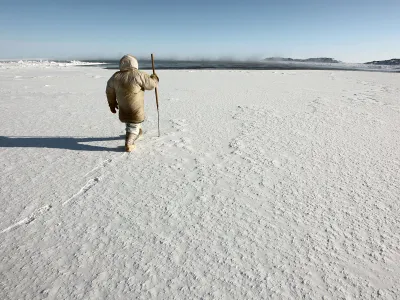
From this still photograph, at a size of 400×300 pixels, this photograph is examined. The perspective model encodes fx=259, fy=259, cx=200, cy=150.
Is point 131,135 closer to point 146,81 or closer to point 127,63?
point 146,81

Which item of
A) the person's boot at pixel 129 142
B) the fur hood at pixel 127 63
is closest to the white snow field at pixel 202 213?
the person's boot at pixel 129 142

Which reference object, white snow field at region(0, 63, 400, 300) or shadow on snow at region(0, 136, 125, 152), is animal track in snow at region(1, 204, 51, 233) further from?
shadow on snow at region(0, 136, 125, 152)

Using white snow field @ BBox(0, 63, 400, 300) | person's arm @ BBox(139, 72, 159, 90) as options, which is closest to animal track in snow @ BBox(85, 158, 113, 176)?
white snow field @ BBox(0, 63, 400, 300)

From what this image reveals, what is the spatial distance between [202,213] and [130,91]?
6.60 feet

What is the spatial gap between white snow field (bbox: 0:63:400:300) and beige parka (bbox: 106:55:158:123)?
502mm

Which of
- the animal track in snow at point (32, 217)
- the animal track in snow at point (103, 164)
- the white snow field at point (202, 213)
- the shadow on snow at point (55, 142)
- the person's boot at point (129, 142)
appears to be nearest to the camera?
the white snow field at point (202, 213)

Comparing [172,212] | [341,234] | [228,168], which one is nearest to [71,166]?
[172,212]

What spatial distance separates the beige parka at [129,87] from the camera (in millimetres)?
3363

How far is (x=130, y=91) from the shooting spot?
11.2 ft

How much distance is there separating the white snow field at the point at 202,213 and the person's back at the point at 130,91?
36cm

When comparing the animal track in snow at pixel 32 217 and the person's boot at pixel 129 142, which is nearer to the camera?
the animal track in snow at pixel 32 217

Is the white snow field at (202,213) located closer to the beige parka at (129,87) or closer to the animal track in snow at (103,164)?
the animal track in snow at (103,164)

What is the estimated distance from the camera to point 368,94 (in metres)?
7.86

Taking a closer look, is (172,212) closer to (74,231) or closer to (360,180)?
(74,231)
